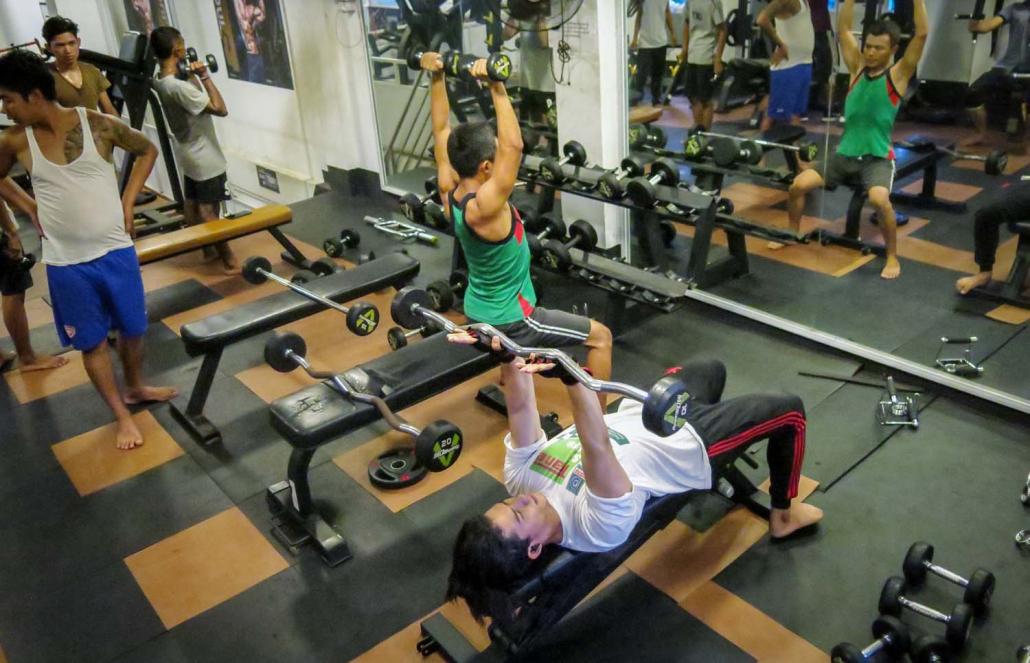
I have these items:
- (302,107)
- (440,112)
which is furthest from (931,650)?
(302,107)

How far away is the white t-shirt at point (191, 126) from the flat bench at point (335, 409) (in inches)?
90.0

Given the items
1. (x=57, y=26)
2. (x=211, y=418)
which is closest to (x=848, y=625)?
(x=211, y=418)

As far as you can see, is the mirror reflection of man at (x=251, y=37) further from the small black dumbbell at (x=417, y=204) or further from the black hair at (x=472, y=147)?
the black hair at (x=472, y=147)

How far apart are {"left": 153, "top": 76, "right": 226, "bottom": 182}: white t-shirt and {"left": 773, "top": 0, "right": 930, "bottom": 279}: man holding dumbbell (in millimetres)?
2981

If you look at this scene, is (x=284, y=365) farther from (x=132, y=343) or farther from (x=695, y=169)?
(x=695, y=169)

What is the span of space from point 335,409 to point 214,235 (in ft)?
7.09

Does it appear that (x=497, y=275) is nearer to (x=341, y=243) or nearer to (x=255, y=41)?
(x=341, y=243)

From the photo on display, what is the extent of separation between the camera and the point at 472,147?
231 centimetres

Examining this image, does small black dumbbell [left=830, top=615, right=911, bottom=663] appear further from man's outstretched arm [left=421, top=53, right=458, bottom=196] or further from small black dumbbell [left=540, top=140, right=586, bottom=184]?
small black dumbbell [left=540, top=140, right=586, bottom=184]

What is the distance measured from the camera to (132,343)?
2.97 meters

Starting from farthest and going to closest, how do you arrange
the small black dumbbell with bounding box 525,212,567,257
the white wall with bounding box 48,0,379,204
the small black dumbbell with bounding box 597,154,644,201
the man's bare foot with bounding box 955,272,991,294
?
the white wall with bounding box 48,0,379,204, the small black dumbbell with bounding box 525,212,567,257, the small black dumbbell with bounding box 597,154,644,201, the man's bare foot with bounding box 955,272,991,294

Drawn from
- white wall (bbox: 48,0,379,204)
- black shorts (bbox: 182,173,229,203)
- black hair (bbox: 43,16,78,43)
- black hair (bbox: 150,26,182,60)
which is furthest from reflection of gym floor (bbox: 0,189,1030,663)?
white wall (bbox: 48,0,379,204)

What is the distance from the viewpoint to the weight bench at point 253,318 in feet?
9.43

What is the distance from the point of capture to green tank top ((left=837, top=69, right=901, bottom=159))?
3264mm
